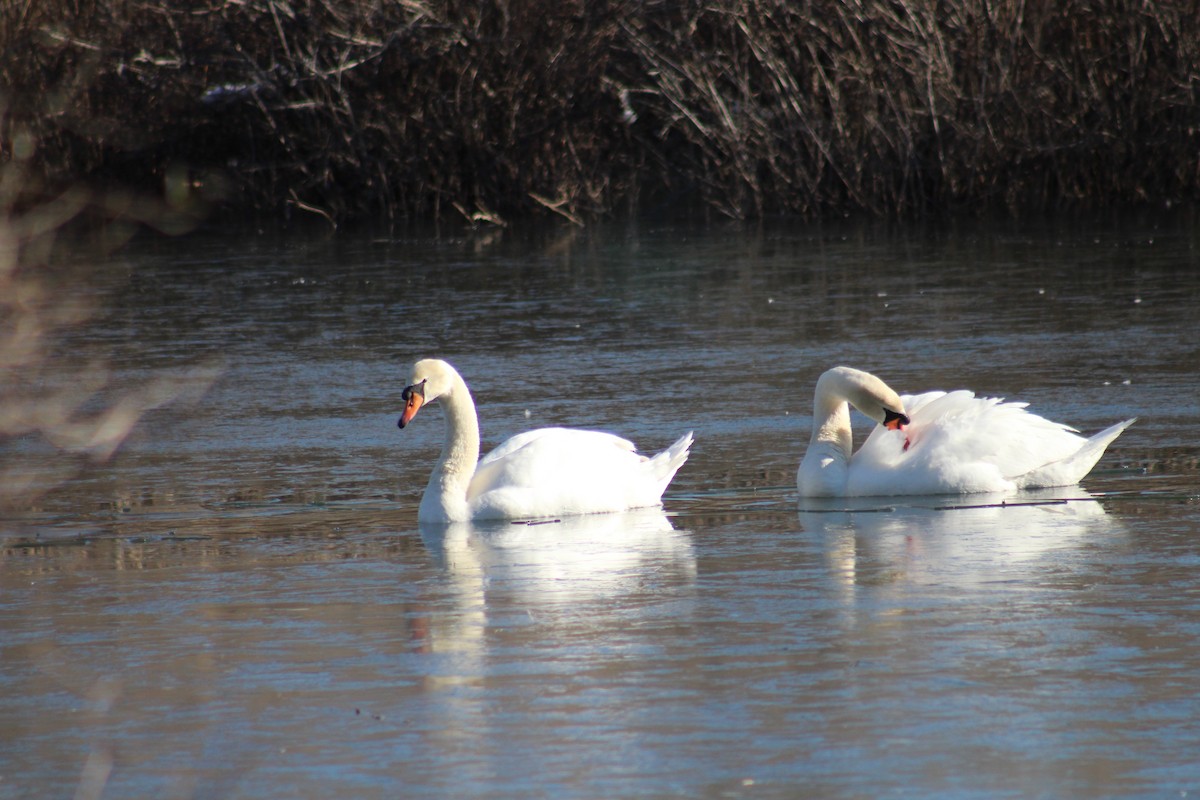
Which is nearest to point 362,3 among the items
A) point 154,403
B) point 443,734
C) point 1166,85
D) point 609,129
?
point 609,129

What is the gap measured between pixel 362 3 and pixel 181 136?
15.1ft

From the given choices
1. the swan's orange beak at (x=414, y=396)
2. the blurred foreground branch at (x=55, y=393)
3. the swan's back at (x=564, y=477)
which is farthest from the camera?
the blurred foreground branch at (x=55, y=393)

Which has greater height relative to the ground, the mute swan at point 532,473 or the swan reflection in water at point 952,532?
the mute swan at point 532,473

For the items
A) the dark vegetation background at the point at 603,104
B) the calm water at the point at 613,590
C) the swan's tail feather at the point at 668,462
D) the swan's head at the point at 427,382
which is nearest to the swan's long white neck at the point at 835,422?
the calm water at the point at 613,590

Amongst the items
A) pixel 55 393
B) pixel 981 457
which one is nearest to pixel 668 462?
pixel 981 457

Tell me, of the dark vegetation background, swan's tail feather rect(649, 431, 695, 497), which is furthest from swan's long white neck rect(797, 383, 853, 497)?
the dark vegetation background

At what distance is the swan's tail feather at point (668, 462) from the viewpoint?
27.6ft

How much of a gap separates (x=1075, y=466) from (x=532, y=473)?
93.1 inches

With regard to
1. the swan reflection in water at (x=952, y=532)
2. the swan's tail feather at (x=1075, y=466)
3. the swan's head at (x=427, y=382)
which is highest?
the swan's head at (x=427, y=382)

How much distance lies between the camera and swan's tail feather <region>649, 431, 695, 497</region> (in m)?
8.41

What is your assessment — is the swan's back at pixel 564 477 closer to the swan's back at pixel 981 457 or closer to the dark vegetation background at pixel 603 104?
the swan's back at pixel 981 457

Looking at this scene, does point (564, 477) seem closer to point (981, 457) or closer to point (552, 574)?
point (552, 574)

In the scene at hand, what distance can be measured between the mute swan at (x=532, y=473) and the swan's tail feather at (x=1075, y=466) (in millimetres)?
1540

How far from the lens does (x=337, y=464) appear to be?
937 centimetres
